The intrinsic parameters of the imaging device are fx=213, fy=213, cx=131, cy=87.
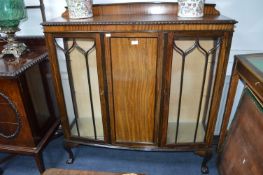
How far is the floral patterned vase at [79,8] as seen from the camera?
1.15 meters

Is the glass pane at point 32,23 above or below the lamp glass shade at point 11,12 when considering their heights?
below

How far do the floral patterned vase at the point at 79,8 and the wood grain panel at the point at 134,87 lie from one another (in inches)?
9.6

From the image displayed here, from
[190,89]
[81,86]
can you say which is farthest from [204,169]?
[81,86]

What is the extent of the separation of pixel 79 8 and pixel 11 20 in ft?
1.57

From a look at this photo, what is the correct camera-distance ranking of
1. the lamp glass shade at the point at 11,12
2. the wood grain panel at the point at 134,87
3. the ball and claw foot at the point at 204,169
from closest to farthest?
the wood grain panel at the point at 134,87 < the lamp glass shade at the point at 11,12 < the ball and claw foot at the point at 204,169

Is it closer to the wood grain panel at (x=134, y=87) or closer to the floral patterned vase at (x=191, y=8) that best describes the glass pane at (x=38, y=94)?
the wood grain panel at (x=134, y=87)

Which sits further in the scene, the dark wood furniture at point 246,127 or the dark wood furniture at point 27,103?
the dark wood furniture at point 27,103

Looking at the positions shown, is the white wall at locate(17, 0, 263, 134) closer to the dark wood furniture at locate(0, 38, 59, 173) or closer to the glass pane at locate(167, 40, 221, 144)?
the dark wood furniture at locate(0, 38, 59, 173)

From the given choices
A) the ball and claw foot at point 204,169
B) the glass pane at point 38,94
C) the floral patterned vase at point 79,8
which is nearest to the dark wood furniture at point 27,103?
the glass pane at point 38,94

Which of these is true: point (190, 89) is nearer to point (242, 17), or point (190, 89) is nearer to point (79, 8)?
point (242, 17)

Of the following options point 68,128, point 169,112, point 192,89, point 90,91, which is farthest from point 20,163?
point 192,89

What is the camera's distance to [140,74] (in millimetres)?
1175

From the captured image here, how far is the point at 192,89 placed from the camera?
126 centimetres

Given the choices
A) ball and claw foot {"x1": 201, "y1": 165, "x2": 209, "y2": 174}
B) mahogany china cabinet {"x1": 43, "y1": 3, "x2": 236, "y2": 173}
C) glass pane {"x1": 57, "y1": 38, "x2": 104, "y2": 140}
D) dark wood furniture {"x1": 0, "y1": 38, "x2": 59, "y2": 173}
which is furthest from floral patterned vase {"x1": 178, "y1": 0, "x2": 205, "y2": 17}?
ball and claw foot {"x1": 201, "y1": 165, "x2": 209, "y2": 174}
